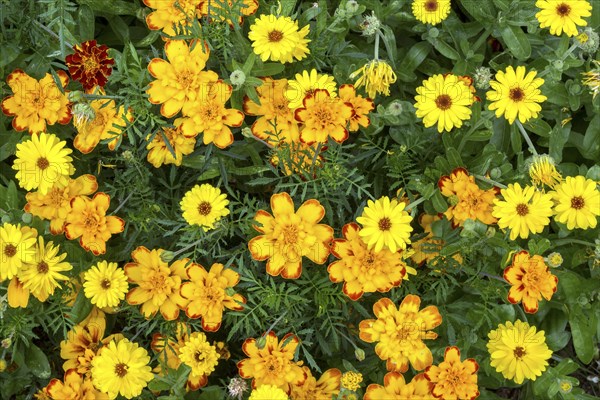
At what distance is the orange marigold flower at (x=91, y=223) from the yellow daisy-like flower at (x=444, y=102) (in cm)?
106

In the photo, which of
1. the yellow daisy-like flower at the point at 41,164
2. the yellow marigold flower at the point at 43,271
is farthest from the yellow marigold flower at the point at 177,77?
the yellow marigold flower at the point at 43,271

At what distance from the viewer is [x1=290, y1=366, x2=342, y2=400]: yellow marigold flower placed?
2.12 meters

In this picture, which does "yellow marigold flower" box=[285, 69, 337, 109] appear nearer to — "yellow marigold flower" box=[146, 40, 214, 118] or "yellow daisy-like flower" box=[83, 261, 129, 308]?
"yellow marigold flower" box=[146, 40, 214, 118]

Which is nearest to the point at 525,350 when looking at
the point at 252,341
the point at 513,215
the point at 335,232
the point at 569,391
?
the point at 569,391

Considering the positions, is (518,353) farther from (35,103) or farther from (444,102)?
(35,103)

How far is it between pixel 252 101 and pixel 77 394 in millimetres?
1108

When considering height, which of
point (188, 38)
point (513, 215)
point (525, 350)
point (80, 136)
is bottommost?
point (525, 350)

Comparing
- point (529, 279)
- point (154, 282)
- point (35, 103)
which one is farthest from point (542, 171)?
point (35, 103)

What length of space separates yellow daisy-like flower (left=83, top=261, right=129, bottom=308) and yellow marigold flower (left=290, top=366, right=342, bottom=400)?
63cm

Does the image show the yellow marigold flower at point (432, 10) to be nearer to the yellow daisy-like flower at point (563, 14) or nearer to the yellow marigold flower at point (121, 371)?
the yellow daisy-like flower at point (563, 14)

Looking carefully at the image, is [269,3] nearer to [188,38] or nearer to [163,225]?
[188,38]

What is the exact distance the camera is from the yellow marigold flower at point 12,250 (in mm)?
2070

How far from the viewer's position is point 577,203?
2172 millimetres

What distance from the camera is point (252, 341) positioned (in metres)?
2.06
